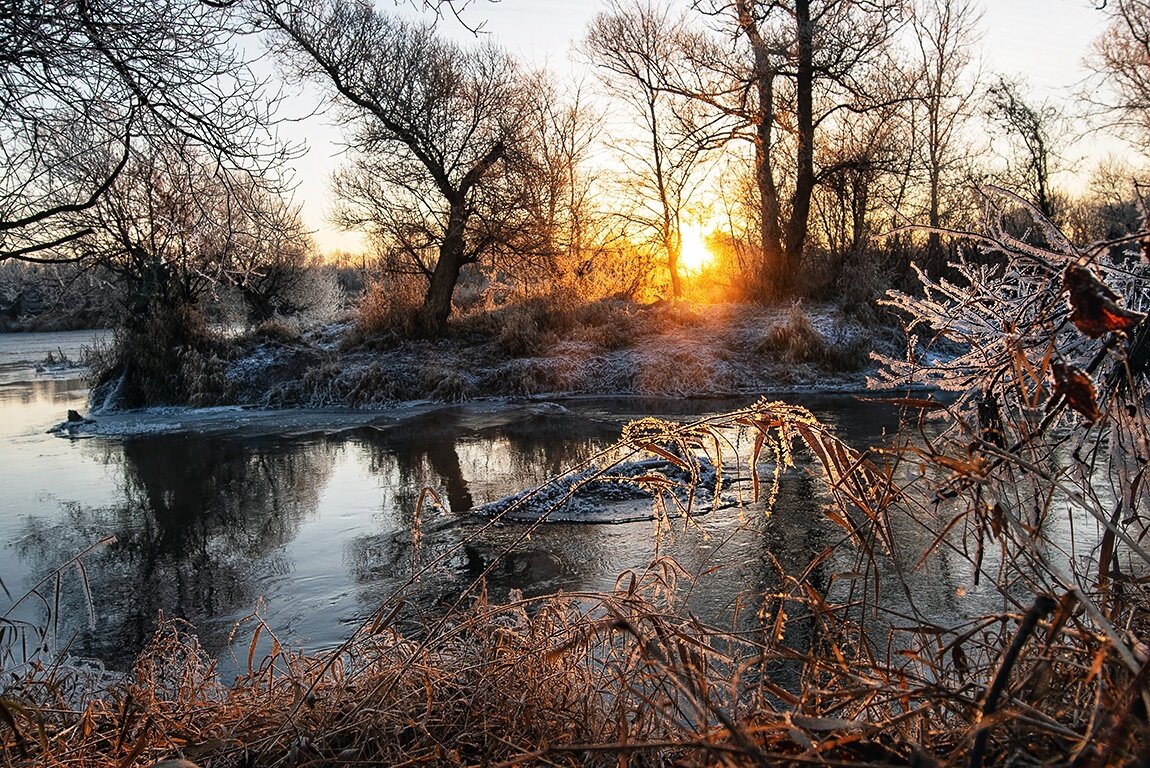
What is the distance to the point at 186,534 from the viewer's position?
7.52 metres

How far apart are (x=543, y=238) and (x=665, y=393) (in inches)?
196

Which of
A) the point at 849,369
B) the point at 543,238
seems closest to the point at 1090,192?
the point at 849,369

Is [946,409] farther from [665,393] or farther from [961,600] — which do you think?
[665,393]

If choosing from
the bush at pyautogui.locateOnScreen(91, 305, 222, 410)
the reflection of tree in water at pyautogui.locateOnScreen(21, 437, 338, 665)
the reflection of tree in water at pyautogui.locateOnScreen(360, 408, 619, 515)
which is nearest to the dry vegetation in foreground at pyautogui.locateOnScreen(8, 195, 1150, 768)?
the reflection of tree in water at pyautogui.locateOnScreen(21, 437, 338, 665)

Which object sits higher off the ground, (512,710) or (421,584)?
(512,710)

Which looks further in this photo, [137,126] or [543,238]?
[543,238]

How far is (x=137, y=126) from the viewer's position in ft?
14.4

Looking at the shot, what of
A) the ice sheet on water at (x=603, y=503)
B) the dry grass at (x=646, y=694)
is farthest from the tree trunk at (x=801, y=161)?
the dry grass at (x=646, y=694)

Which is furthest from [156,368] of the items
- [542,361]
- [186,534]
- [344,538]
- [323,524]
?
[344,538]

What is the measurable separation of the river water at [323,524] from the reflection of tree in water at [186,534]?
2 centimetres

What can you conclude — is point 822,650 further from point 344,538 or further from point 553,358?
point 553,358

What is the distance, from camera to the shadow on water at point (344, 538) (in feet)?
17.5

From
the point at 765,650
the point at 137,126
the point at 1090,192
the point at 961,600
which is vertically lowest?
the point at 961,600

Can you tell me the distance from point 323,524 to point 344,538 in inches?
23.9
